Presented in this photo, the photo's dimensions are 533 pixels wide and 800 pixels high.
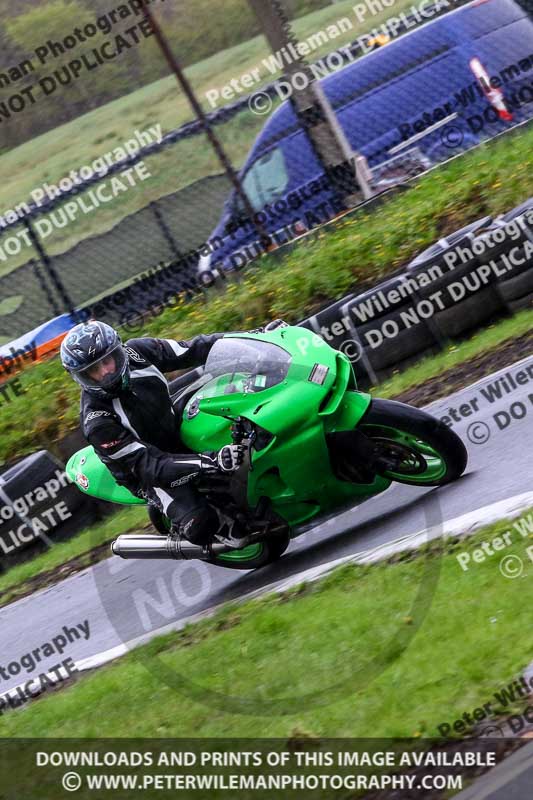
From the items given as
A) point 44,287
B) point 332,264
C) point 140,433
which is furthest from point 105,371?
point 44,287

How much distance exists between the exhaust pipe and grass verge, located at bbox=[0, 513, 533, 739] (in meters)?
0.36

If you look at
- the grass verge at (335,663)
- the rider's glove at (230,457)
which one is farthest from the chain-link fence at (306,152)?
the grass verge at (335,663)

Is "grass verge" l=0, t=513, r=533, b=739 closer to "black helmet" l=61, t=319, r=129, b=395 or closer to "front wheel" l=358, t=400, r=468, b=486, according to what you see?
"front wheel" l=358, t=400, r=468, b=486

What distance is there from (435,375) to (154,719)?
4.47m

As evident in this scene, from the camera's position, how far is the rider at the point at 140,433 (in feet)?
20.8

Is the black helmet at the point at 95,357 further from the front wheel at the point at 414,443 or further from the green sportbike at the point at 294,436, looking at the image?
the front wheel at the point at 414,443

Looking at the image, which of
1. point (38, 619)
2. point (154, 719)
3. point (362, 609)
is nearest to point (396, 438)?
point (362, 609)

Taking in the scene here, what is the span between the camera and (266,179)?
44.6ft

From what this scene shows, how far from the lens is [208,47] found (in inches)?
1106

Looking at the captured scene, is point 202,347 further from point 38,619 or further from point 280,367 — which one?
point 38,619

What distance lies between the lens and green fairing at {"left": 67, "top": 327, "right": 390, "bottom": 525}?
6184mm

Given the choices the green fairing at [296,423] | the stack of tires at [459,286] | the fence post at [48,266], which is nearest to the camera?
the green fairing at [296,423]

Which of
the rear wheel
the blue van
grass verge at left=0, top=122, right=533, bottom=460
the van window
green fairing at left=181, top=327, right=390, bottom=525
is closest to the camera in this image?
green fairing at left=181, top=327, right=390, bottom=525

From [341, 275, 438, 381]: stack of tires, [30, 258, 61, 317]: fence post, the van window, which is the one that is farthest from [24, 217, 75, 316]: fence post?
[341, 275, 438, 381]: stack of tires
